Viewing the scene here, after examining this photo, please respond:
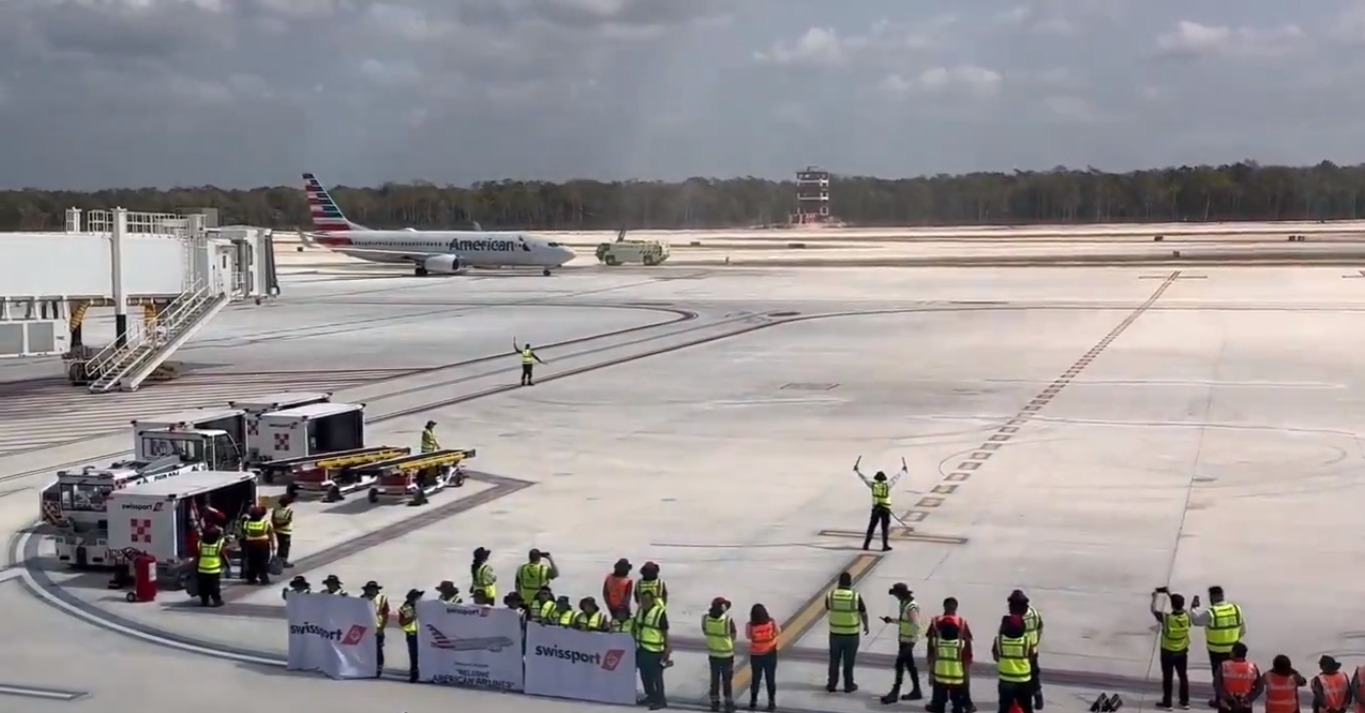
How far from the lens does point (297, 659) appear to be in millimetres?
17500

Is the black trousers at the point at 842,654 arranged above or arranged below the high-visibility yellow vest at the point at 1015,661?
below

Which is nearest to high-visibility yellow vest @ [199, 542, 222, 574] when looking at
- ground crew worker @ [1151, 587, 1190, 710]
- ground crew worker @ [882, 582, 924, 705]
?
ground crew worker @ [882, 582, 924, 705]

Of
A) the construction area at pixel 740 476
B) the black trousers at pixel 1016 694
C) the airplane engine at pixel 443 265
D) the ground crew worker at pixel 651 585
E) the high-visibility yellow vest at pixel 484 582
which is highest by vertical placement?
the airplane engine at pixel 443 265

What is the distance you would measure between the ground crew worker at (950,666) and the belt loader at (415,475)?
14.5 meters

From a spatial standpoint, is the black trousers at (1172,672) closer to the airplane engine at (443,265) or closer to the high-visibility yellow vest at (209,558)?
the high-visibility yellow vest at (209,558)

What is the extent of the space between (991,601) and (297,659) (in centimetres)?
972

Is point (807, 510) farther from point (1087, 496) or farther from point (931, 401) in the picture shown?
point (931, 401)

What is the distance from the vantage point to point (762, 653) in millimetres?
15898

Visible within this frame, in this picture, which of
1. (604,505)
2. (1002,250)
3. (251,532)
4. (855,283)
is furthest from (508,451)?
(1002,250)

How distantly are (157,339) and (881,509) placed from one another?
34602mm

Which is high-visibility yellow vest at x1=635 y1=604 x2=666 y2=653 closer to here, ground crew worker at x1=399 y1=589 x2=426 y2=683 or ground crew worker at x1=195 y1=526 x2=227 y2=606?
ground crew worker at x1=399 y1=589 x2=426 y2=683

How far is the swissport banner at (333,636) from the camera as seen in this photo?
17250 millimetres

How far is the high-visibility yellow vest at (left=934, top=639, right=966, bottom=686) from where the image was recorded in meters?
15.4

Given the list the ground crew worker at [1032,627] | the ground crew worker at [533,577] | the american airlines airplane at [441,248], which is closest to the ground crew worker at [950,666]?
the ground crew worker at [1032,627]
